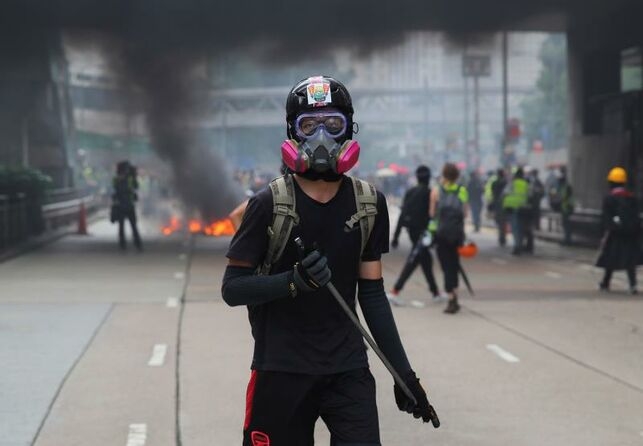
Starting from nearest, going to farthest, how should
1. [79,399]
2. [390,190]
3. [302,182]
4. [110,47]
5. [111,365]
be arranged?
[302,182]
[79,399]
[111,365]
[110,47]
[390,190]

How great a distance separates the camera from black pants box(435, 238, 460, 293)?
14.2 m

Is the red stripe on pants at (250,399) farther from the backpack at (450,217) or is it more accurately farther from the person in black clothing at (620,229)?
the person in black clothing at (620,229)

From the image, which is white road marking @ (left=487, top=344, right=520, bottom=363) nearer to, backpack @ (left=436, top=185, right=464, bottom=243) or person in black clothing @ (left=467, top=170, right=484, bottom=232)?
backpack @ (left=436, top=185, right=464, bottom=243)

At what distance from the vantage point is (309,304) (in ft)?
14.3

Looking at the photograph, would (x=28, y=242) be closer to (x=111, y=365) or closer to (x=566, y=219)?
(x=566, y=219)

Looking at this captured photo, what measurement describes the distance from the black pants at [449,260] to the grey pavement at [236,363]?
38cm

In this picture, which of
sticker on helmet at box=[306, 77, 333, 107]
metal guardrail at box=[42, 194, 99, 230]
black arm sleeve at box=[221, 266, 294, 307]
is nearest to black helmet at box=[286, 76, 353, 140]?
sticker on helmet at box=[306, 77, 333, 107]

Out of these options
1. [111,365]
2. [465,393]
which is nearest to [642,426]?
[465,393]

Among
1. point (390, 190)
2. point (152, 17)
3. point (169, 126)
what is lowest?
point (390, 190)

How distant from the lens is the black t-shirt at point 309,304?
434 centimetres

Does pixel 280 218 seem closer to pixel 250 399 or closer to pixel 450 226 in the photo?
pixel 250 399

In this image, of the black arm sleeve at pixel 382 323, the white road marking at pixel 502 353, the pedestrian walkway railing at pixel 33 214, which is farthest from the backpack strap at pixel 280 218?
the pedestrian walkway railing at pixel 33 214

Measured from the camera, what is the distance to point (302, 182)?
14.5 feet

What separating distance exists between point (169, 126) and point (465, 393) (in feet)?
84.5
